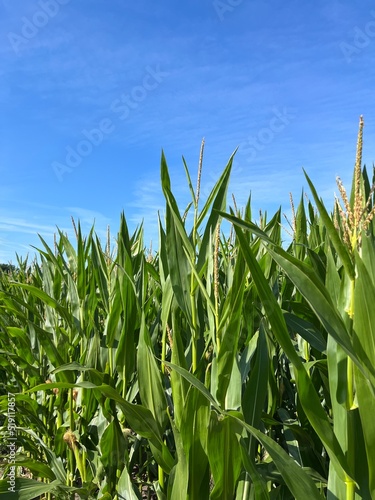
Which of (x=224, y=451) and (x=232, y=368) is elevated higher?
(x=232, y=368)

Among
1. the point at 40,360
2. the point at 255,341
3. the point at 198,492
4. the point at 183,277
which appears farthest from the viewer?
the point at 40,360

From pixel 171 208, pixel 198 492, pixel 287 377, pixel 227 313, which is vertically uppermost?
pixel 171 208

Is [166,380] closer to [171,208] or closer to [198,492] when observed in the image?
[198,492]

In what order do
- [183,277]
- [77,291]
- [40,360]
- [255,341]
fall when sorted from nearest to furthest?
[255,341] < [183,277] < [77,291] < [40,360]

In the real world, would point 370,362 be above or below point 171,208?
below

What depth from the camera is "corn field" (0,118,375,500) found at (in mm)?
905

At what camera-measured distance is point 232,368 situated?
1.22m

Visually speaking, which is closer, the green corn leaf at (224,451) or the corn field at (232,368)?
the corn field at (232,368)

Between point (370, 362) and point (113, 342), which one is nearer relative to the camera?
point (370, 362)

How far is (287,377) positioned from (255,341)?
0.75m

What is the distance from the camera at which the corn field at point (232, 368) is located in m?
0.90

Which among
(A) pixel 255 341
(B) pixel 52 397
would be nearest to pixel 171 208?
(A) pixel 255 341

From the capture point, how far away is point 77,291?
235 cm

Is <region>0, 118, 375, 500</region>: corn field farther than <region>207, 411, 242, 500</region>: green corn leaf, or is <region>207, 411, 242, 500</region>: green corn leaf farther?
<region>207, 411, 242, 500</region>: green corn leaf
